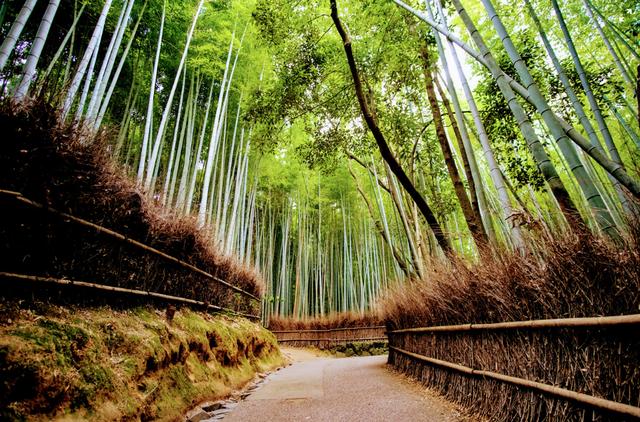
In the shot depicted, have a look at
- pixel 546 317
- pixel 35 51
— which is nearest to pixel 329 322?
pixel 546 317

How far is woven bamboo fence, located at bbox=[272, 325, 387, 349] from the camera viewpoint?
1066 centimetres

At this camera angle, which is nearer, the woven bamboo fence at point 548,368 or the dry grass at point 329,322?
the woven bamboo fence at point 548,368

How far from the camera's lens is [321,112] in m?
5.05

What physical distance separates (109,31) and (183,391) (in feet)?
21.2

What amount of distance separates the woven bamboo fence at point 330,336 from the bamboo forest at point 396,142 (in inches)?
208

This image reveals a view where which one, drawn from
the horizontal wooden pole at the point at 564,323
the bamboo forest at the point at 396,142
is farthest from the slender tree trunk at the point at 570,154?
the horizontal wooden pole at the point at 564,323

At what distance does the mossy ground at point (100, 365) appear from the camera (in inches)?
50.8

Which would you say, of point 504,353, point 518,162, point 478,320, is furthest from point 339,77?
point 504,353

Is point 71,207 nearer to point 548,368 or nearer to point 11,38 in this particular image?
point 11,38

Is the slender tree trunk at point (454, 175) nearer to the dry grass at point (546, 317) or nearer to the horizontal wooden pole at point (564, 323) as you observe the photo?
the dry grass at point (546, 317)

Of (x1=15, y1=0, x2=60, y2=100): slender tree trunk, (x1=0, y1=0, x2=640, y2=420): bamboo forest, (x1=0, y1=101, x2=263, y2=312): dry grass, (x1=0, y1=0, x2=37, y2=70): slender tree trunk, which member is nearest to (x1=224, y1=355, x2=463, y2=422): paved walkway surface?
(x1=0, y1=0, x2=640, y2=420): bamboo forest

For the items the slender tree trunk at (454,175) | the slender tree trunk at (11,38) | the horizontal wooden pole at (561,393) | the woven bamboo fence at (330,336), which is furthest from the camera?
the woven bamboo fence at (330,336)

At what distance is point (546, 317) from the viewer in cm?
157

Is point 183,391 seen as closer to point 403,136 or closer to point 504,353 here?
point 504,353
